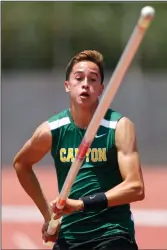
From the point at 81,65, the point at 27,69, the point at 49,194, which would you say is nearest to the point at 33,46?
the point at 27,69

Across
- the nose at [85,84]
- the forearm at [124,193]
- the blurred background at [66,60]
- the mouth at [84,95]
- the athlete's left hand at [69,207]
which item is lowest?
the athlete's left hand at [69,207]

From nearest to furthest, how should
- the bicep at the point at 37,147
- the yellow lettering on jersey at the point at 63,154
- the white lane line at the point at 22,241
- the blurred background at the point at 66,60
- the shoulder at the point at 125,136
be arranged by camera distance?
the shoulder at the point at 125,136, the yellow lettering on jersey at the point at 63,154, the bicep at the point at 37,147, the white lane line at the point at 22,241, the blurred background at the point at 66,60

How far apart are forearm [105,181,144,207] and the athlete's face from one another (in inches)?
24.0

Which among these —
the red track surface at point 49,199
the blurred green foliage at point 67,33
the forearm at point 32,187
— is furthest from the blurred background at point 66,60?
the forearm at point 32,187

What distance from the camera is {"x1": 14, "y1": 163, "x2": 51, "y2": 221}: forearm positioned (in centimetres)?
577

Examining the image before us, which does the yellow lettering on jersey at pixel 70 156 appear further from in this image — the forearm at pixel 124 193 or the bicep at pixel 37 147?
the forearm at pixel 124 193

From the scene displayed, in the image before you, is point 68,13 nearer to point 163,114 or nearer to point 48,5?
point 48,5

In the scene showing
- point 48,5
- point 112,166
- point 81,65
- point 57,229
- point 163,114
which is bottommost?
point 57,229

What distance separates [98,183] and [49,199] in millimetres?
9311

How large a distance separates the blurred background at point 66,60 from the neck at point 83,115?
16154 millimetres

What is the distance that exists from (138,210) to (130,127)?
8780mm

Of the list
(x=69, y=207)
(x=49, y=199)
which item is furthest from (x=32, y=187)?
(x=49, y=199)

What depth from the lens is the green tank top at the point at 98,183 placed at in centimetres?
534

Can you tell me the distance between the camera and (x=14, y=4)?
27.0m
